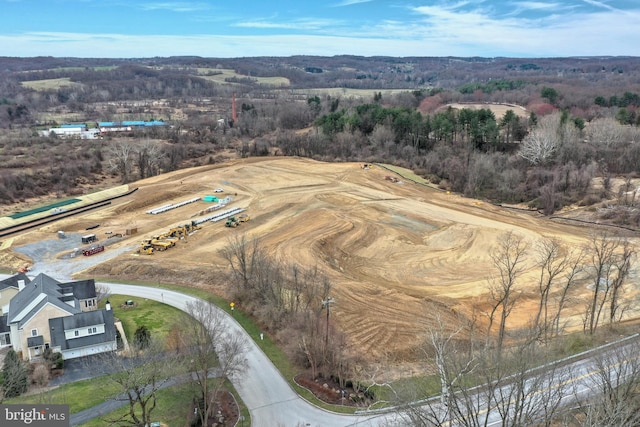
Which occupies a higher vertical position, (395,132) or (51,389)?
(395,132)

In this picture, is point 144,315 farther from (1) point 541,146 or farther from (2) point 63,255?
(1) point 541,146

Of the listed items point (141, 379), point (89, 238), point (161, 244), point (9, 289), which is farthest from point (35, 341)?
point (89, 238)

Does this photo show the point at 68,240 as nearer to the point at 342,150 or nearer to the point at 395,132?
the point at 342,150

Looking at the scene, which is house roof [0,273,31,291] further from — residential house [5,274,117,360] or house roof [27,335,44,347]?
house roof [27,335,44,347]

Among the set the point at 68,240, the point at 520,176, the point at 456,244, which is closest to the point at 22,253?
the point at 68,240

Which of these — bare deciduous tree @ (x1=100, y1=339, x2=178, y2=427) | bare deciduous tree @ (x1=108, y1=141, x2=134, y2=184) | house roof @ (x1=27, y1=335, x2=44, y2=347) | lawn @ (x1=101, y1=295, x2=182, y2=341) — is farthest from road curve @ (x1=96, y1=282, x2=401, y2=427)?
bare deciduous tree @ (x1=108, y1=141, x2=134, y2=184)

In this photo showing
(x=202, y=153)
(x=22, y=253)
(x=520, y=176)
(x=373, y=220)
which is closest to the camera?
(x=22, y=253)

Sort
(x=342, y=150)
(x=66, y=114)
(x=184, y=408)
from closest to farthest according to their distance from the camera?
(x=184, y=408) → (x=342, y=150) → (x=66, y=114)

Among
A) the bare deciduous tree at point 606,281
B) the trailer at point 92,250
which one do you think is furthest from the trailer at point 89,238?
the bare deciduous tree at point 606,281
